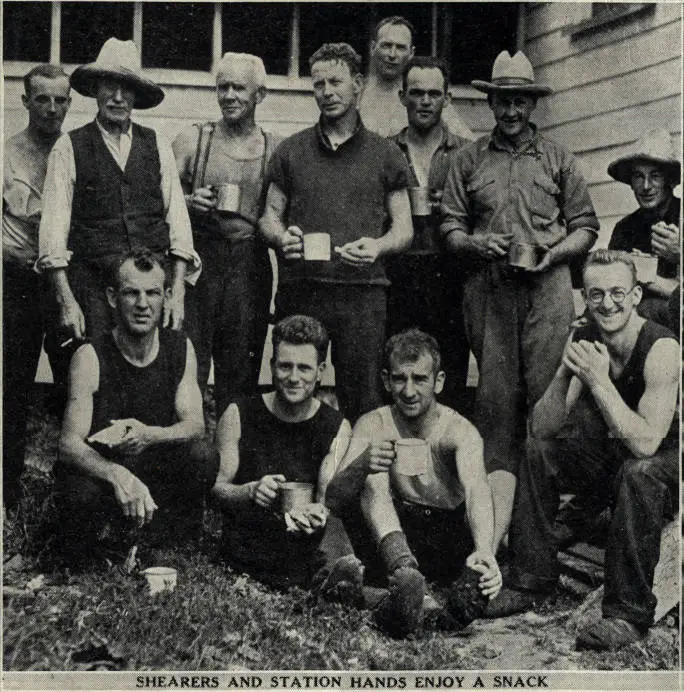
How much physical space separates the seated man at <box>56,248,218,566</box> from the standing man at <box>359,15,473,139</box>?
1.33 m

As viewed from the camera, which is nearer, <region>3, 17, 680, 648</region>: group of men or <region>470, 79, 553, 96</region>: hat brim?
<region>3, 17, 680, 648</region>: group of men

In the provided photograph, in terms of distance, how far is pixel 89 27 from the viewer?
5617 mm

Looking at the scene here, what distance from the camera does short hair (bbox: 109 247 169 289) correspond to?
525cm

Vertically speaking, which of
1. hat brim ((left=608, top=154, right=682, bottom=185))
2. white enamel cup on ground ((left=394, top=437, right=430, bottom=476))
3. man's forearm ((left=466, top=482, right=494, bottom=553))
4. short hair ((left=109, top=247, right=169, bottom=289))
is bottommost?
man's forearm ((left=466, top=482, right=494, bottom=553))

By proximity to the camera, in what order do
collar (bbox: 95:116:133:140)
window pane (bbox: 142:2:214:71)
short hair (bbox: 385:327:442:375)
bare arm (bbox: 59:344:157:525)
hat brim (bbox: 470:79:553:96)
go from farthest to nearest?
window pane (bbox: 142:2:214:71)
hat brim (bbox: 470:79:553:96)
collar (bbox: 95:116:133:140)
short hair (bbox: 385:327:442:375)
bare arm (bbox: 59:344:157:525)

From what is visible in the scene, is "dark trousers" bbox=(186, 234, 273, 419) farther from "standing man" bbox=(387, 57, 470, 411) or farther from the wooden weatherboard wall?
the wooden weatherboard wall

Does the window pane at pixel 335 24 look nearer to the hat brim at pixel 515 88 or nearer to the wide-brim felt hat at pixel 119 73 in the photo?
the hat brim at pixel 515 88

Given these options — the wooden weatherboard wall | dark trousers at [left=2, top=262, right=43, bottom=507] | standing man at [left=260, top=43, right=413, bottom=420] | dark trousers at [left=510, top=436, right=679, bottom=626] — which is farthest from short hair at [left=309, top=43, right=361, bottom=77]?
dark trousers at [left=510, top=436, right=679, bottom=626]

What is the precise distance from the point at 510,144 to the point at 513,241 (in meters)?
0.47

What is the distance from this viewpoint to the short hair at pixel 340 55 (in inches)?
212

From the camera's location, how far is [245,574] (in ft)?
17.1

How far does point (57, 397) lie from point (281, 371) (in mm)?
1061

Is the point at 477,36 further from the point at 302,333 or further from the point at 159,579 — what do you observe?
the point at 159,579

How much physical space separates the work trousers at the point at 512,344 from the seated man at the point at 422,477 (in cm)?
25
